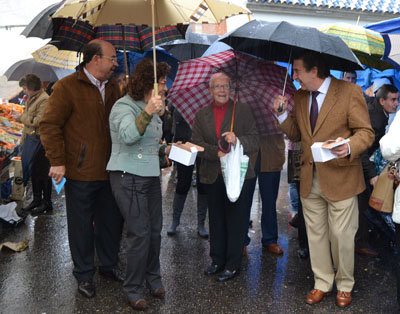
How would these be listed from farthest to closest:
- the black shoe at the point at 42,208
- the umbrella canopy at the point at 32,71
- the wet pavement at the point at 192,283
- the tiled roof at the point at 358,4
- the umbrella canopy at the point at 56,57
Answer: the tiled roof at the point at 358,4 < the umbrella canopy at the point at 32,71 < the black shoe at the point at 42,208 < the umbrella canopy at the point at 56,57 < the wet pavement at the point at 192,283

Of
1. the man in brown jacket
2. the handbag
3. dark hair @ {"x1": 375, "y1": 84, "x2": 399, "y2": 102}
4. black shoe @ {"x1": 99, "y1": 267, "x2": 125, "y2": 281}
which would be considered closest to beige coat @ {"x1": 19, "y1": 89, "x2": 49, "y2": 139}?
the man in brown jacket

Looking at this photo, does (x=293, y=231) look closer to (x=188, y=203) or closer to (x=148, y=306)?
(x=188, y=203)

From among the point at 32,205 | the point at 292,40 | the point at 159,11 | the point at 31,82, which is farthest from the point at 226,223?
the point at 31,82

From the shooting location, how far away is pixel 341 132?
135 inches

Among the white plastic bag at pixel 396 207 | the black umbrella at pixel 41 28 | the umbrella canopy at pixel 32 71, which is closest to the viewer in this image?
the white plastic bag at pixel 396 207

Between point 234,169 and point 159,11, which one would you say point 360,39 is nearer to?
point 234,169

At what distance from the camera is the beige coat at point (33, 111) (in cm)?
579

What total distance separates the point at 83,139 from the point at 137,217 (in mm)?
790

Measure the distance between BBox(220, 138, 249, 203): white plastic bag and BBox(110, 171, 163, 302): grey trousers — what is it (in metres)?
0.62

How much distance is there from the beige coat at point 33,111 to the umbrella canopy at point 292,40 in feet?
10.6

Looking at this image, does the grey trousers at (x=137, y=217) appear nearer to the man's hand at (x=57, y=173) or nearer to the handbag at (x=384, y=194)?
the man's hand at (x=57, y=173)

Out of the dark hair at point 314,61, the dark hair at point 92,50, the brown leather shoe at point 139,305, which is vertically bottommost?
the brown leather shoe at point 139,305

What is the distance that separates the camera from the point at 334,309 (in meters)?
3.54

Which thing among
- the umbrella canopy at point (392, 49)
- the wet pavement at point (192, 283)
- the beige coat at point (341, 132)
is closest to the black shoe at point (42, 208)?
the wet pavement at point (192, 283)
